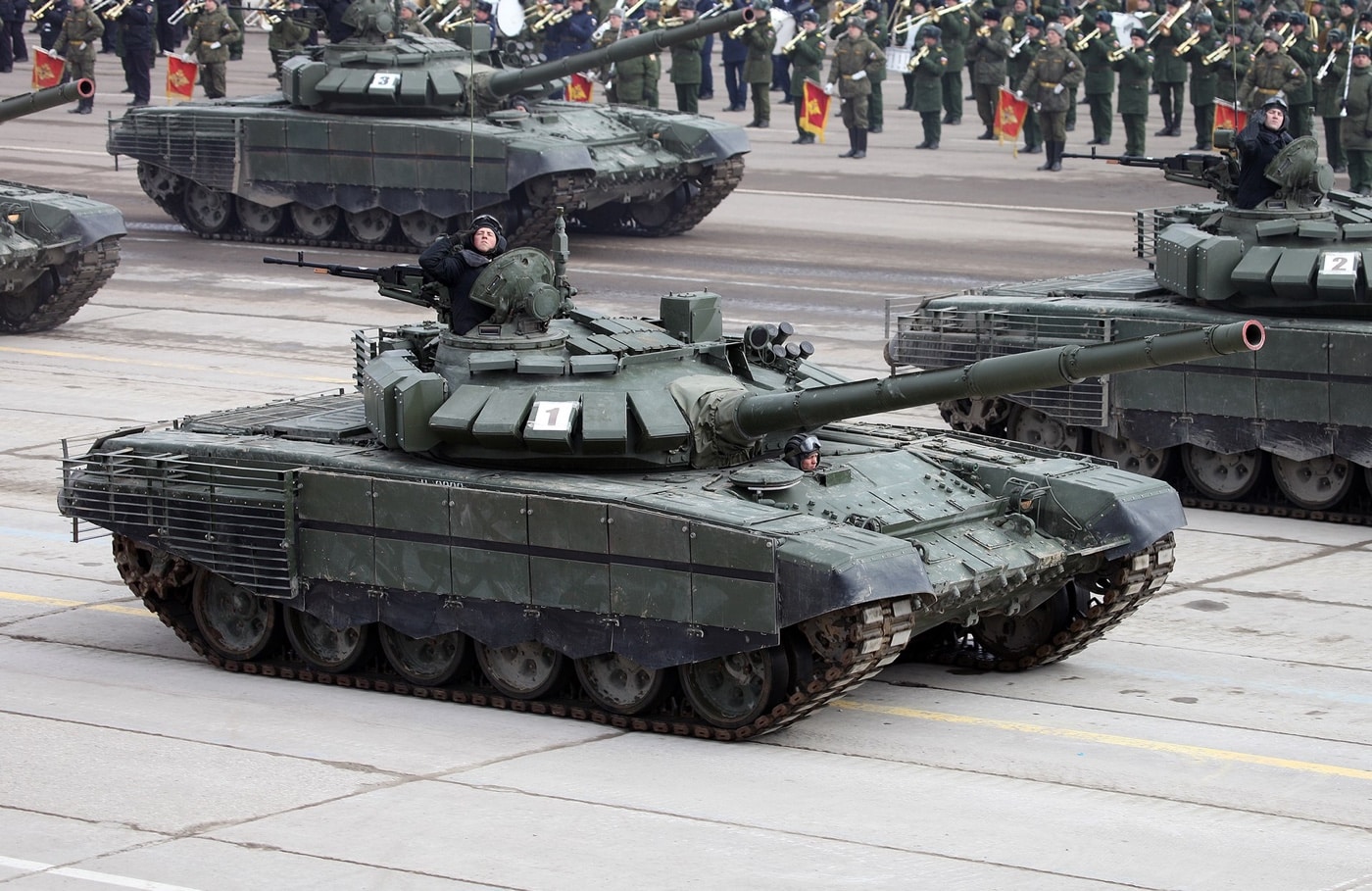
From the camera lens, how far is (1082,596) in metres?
14.7

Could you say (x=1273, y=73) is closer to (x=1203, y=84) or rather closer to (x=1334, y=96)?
(x=1334, y=96)

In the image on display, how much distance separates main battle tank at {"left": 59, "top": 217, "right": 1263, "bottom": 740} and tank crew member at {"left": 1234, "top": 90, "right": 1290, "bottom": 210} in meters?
Result: 5.71

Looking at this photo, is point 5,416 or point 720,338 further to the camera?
point 5,416

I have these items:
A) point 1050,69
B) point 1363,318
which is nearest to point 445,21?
point 1050,69

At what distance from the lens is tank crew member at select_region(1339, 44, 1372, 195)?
34.6 metres

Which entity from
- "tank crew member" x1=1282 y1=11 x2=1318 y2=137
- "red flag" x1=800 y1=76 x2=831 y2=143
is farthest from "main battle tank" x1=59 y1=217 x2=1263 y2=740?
"red flag" x1=800 y1=76 x2=831 y2=143

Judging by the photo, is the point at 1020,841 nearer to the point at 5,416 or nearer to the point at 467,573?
the point at 467,573

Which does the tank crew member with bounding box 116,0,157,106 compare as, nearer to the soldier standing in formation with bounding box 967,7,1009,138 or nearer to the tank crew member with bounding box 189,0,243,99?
the tank crew member with bounding box 189,0,243,99

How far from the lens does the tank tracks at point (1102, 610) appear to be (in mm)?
14320

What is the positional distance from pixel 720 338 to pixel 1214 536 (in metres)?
5.55

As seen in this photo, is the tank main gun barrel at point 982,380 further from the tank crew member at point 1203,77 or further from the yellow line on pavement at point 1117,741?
the tank crew member at point 1203,77

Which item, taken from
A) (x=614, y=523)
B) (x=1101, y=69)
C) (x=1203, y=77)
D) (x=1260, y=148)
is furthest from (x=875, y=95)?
(x=614, y=523)

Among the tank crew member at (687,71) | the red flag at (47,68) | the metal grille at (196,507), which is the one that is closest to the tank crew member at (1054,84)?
the tank crew member at (687,71)

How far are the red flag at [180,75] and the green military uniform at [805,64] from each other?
1102 centimetres
